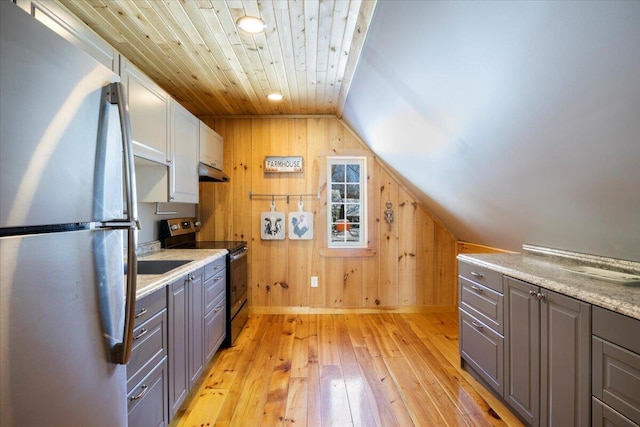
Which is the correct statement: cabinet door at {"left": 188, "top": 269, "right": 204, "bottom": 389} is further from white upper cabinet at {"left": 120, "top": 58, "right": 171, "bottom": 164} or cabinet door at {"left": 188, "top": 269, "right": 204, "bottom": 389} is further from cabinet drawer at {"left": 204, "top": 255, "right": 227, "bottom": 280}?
white upper cabinet at {"left": 120, "top": 58, "right": 171, "bottom": 164}

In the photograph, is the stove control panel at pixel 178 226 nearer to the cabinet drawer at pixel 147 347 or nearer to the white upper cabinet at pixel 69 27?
the cabinet drawer at pixel 147 347

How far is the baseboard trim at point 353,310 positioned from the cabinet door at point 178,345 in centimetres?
172

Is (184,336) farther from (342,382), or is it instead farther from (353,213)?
(353,213)

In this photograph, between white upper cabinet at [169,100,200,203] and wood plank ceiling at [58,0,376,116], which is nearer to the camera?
wood plank ceiling at [58,0,376,116]

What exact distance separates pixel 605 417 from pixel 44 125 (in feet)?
6.93

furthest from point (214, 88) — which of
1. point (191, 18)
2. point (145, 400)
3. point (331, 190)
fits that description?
point (145, 400)

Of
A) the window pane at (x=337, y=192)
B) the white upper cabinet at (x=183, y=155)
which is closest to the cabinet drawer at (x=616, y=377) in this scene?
the white upper cabinet at (x=183, y=155)

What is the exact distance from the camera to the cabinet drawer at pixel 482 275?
1889mm

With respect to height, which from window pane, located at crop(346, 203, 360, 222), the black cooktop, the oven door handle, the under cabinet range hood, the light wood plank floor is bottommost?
the light wood plank floor

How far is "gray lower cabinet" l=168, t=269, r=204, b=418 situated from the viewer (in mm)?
1673

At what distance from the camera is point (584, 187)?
145cm

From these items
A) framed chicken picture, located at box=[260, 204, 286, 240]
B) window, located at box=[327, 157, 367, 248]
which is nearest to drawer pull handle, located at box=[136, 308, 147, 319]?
framed chicken picture, located at box=[260, 204, 286, 240]

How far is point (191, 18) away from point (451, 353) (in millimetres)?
3157

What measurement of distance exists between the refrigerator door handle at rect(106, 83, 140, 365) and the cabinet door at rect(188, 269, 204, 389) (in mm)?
999
